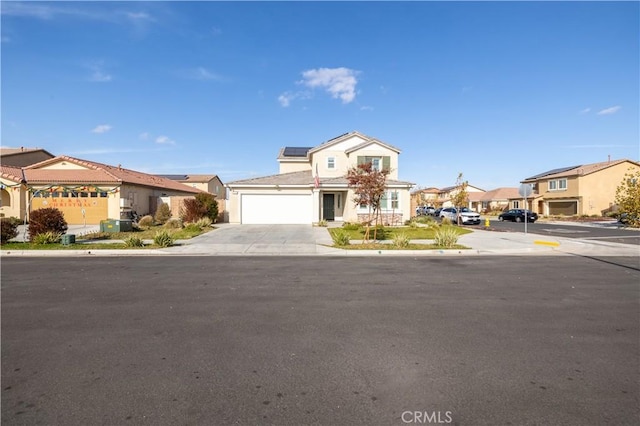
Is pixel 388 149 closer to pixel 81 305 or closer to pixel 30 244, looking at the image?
pixel 30 244

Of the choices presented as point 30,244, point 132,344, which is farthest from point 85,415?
point 30,244

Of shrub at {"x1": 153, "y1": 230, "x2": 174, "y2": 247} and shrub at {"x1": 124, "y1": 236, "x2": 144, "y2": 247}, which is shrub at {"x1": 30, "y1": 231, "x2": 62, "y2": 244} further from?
shrub at {"x1": 153, "y1": 230, "x2": 174, "y2": 247}

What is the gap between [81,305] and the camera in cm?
650

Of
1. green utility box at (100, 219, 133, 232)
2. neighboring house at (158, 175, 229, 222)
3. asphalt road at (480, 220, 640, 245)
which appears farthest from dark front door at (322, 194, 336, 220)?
neighboring house at (158, 175, 229, 222)

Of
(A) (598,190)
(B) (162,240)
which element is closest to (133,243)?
(B) (162,240)

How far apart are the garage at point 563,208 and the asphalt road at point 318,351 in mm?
42687

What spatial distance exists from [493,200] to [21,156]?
224 feet

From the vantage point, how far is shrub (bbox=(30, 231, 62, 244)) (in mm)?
14633

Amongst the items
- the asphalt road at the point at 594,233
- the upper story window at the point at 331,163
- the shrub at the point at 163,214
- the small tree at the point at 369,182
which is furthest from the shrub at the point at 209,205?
the asphalt road at the point at 594,233

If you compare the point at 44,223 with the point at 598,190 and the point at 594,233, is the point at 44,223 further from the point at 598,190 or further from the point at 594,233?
the point at 598,190

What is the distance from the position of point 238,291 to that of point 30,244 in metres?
12.2

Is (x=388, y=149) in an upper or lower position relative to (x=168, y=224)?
upper

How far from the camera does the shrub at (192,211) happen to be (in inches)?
1006

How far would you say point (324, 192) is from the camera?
2939 cm
